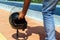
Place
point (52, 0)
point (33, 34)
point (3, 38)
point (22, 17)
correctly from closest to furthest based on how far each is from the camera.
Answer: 1. point (52, 0)
2. point (22, 17)
3. point (3, 38)
4. point (33, 34)

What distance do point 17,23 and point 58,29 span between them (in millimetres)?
1919

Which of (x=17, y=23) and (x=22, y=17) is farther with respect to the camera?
(x=17, y=23)

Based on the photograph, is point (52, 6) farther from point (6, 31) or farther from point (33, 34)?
point (6, 31)

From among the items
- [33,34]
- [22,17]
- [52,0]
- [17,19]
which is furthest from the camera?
[33,34]

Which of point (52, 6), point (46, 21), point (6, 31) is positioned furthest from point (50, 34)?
point (6, 31)

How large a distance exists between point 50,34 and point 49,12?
32 cm

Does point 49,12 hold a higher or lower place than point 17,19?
higher

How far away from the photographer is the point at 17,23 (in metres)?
3.43

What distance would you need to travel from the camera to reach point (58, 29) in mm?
5105

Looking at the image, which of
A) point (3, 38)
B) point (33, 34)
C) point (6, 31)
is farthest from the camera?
point (6, 31)

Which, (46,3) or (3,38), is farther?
(3,38)

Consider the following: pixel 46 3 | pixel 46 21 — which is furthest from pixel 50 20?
pixel 46 3

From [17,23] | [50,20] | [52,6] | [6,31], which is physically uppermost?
[52,6]

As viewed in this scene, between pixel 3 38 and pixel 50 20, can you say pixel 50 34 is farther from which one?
pixel 3 38
